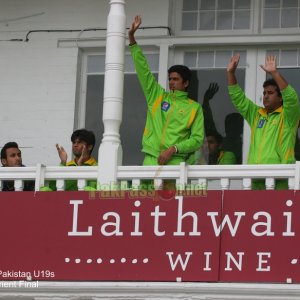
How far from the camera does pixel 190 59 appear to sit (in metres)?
13.6

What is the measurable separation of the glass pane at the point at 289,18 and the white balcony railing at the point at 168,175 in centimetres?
264

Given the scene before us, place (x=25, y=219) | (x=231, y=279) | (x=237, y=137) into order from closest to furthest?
(x=231, y=279), (x=25, y=219), (x=237, y=137)

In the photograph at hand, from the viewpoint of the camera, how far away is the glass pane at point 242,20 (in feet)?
44.2

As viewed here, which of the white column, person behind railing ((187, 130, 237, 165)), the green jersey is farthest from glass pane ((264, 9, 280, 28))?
the white column

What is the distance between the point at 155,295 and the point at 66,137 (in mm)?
3329

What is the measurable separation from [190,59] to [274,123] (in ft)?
8.22

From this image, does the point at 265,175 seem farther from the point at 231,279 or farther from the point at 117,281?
the point at 117,281

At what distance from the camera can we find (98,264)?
1105 cm

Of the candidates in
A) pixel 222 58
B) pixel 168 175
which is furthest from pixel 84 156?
pixel 222 58

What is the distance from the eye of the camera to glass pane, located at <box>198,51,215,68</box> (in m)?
13.5

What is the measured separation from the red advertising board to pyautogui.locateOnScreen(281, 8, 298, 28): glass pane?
318 cm

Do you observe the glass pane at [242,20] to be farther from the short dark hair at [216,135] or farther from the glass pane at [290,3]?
the short dark hair at [216,135]

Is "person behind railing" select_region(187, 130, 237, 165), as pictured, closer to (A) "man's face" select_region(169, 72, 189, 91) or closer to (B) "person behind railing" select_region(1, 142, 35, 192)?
(A) "man's face" select_region(169, 72, 189, 91)

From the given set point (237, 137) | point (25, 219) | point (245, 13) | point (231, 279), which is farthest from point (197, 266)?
point (245, 13)
